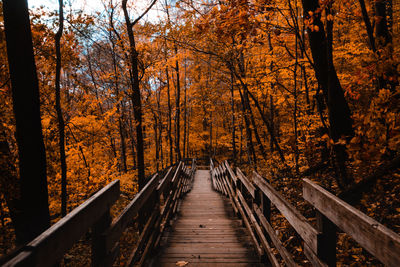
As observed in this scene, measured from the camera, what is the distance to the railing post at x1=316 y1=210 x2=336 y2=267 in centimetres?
196

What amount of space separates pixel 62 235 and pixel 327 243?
187cm

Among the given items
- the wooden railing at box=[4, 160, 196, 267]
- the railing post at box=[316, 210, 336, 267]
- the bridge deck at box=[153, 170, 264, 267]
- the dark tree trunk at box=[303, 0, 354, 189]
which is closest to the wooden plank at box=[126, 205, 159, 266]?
the wooden railing at box=[4, 160, 196, 267]

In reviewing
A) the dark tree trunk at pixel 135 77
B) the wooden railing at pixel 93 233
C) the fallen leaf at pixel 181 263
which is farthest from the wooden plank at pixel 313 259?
the dark tree trunk at pixel 135 77

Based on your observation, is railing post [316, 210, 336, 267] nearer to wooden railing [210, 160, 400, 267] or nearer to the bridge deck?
wooden railing [210, 160, 400, 267]

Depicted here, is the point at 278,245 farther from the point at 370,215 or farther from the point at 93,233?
the point at 370,215

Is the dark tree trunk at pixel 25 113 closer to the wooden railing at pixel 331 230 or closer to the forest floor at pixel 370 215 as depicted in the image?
the wooden railing at pixel 331 230

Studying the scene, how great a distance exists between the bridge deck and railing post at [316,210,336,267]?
1729 millimetres

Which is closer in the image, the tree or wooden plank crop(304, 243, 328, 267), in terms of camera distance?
wooden plank crop(304, 243, 328, 267)

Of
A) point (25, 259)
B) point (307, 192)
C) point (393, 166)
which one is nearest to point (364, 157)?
point (393, 166)

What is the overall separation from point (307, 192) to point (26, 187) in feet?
11.3

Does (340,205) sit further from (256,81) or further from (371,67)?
(256,81)

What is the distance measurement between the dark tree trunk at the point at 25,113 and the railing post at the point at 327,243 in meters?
3.43

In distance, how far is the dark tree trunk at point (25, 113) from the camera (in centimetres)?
337

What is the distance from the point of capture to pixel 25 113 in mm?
3391
